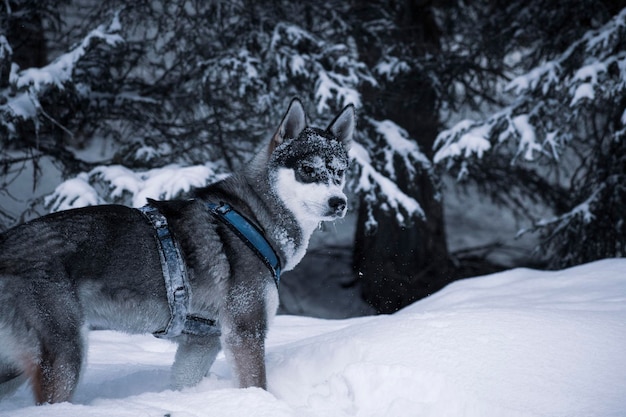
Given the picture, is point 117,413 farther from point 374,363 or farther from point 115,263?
point 374,363

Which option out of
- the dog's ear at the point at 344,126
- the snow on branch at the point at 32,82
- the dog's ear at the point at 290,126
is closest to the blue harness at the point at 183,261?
the dog's ear at the point at 290,126

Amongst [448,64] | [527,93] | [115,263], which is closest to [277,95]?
[448,64]

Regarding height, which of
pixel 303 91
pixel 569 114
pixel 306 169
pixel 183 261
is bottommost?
pixel 183 261

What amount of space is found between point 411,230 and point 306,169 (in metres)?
6.13

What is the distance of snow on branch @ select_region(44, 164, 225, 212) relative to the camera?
5.84 m

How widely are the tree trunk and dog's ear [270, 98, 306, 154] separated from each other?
183 inches

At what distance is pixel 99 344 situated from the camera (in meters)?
4.36

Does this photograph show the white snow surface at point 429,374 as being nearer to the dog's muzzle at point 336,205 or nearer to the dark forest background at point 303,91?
the dog's muzzle at point 336,205

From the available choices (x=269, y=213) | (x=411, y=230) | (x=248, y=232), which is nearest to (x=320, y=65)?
(x=411, y=230)

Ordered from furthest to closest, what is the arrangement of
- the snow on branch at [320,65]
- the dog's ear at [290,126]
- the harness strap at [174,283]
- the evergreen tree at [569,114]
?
1. the snow on branch at [320,65]
2. the evergreen tree at [569,114]
3. the dog's ear at [290,126]
4. the harness strap at [174,283]

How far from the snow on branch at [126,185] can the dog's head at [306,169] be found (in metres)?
2.42

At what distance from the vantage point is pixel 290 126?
3867 millimetres

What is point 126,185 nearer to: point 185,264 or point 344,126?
point 344,126

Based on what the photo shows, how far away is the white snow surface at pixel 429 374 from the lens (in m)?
2.71
